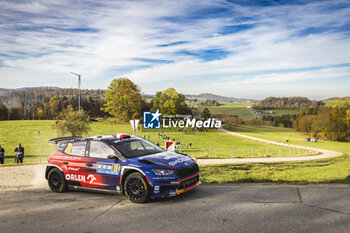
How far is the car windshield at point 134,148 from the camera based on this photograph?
750cm

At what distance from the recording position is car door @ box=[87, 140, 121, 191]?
7227 millimetres

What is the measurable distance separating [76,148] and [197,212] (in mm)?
4323

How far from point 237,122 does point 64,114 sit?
83121mm

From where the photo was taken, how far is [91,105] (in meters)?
114

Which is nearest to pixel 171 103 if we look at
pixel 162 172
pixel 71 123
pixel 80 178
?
pixel 71 123

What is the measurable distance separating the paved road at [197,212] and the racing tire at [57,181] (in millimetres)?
459

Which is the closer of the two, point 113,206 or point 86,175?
point 113,206

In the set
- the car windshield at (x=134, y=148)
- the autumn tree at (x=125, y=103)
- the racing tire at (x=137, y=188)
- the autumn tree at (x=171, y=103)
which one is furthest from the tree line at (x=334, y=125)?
the racing tire at (x=137, y=188)

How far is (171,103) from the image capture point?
7256cm

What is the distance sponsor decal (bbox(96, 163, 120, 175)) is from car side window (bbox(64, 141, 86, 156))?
821 mm

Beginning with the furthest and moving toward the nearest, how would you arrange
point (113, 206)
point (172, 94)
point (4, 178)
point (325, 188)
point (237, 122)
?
point (237, 122) → point (172, 94) → point (4, 178) → point (325, 188) → point (113, 206)

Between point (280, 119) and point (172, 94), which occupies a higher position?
point (172, 94)

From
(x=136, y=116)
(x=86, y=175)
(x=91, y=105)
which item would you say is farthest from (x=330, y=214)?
(x=91, y=105)

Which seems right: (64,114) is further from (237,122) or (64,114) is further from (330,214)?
(237,122)
